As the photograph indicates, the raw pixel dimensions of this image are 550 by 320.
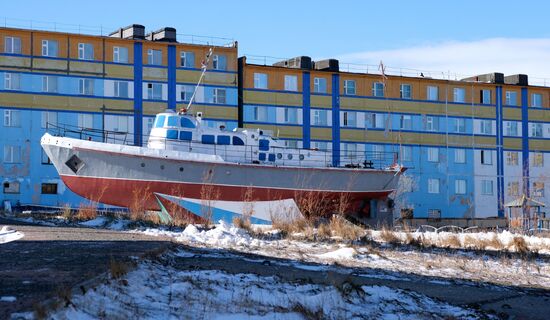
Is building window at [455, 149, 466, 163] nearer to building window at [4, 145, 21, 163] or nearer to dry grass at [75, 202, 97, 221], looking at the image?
building window at [4, 145, 21, 163]

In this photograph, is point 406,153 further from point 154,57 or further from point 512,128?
point 154,57

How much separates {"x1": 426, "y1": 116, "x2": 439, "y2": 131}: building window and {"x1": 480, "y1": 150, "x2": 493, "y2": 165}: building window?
A: 4.65 m

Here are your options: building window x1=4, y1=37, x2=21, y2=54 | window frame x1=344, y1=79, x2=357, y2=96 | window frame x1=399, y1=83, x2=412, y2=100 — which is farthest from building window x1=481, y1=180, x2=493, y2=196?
building window x1=4, y1=37, x2=21, y2=54

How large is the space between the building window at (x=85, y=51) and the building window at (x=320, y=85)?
16.3 metres

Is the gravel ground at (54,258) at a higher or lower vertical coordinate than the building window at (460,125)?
lower

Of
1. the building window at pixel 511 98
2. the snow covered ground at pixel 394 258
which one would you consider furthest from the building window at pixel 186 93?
the snow covered ground at pixel 394 258

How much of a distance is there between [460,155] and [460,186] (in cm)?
250

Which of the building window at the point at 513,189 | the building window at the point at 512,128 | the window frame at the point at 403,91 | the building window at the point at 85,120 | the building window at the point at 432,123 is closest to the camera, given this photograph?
the building window at the point at 85,120

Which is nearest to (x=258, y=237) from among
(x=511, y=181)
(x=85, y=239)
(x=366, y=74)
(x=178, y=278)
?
(x=85, y=239)

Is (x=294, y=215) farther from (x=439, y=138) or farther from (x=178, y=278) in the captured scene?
(x=439, y=138)

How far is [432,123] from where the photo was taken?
2454 inches

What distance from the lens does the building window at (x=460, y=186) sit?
6244 centimetres

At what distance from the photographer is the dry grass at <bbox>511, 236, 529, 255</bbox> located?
20.0 m

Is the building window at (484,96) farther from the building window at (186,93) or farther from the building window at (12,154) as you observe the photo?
the building window at (12,154)
